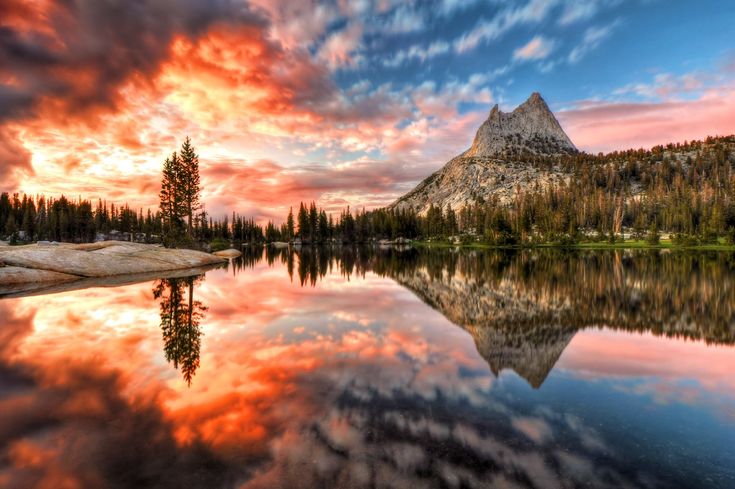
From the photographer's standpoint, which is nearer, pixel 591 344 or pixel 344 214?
pixel 591 344

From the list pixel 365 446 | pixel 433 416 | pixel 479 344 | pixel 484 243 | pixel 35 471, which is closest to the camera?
pixel 35 471

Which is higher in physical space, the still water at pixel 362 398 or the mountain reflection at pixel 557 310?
the still water at pixel 362 398

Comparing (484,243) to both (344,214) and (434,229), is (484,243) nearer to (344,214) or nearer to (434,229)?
(434,229)

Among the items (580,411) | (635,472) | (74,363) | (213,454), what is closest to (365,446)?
(213,454)

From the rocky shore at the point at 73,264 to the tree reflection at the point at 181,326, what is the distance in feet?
27.8

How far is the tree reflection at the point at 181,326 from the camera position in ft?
31.5

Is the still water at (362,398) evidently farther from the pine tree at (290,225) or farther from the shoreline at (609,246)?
the pine tree at (290,225)

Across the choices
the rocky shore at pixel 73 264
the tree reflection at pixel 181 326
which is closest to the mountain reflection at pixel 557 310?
the tree reflection at pixel 181 326

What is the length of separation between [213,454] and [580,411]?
6.82 meters

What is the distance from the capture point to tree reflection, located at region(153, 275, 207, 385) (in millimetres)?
9594

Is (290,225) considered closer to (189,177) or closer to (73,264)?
(189,177)

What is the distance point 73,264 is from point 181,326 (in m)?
19.8

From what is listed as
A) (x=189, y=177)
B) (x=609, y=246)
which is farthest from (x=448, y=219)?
(x=189, y=177)

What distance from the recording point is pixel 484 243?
360 feet
